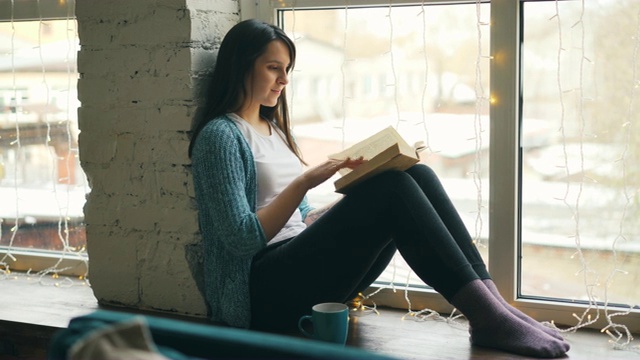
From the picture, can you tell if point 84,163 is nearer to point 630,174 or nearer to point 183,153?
point 183,153

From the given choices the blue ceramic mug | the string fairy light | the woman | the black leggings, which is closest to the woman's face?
the woman

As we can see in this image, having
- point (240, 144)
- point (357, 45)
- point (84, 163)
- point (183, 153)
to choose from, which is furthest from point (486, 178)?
point (84, 163)

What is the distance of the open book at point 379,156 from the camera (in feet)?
6.35

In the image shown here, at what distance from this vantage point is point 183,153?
233 centimetres

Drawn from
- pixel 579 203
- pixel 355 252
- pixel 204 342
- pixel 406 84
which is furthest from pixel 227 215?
pixel 204 342

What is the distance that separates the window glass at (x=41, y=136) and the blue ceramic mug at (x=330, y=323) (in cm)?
107

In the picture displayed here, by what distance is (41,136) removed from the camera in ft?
9.20

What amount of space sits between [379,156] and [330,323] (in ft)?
1.36

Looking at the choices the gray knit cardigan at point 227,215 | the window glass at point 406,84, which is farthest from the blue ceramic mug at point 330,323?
the window glass at point 406,84

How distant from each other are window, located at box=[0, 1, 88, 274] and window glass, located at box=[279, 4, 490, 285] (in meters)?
0.79

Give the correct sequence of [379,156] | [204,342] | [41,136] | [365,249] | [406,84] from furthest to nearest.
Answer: [41,136], [406,84], [365,249], [379,156], [204,342]

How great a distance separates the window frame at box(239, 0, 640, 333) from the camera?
2.20m

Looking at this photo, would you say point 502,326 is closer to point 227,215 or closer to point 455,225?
point 455,225

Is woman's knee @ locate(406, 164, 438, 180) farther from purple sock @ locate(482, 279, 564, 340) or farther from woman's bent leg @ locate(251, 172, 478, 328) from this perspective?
purple sock @ locate(482, 279, 564, 340)
